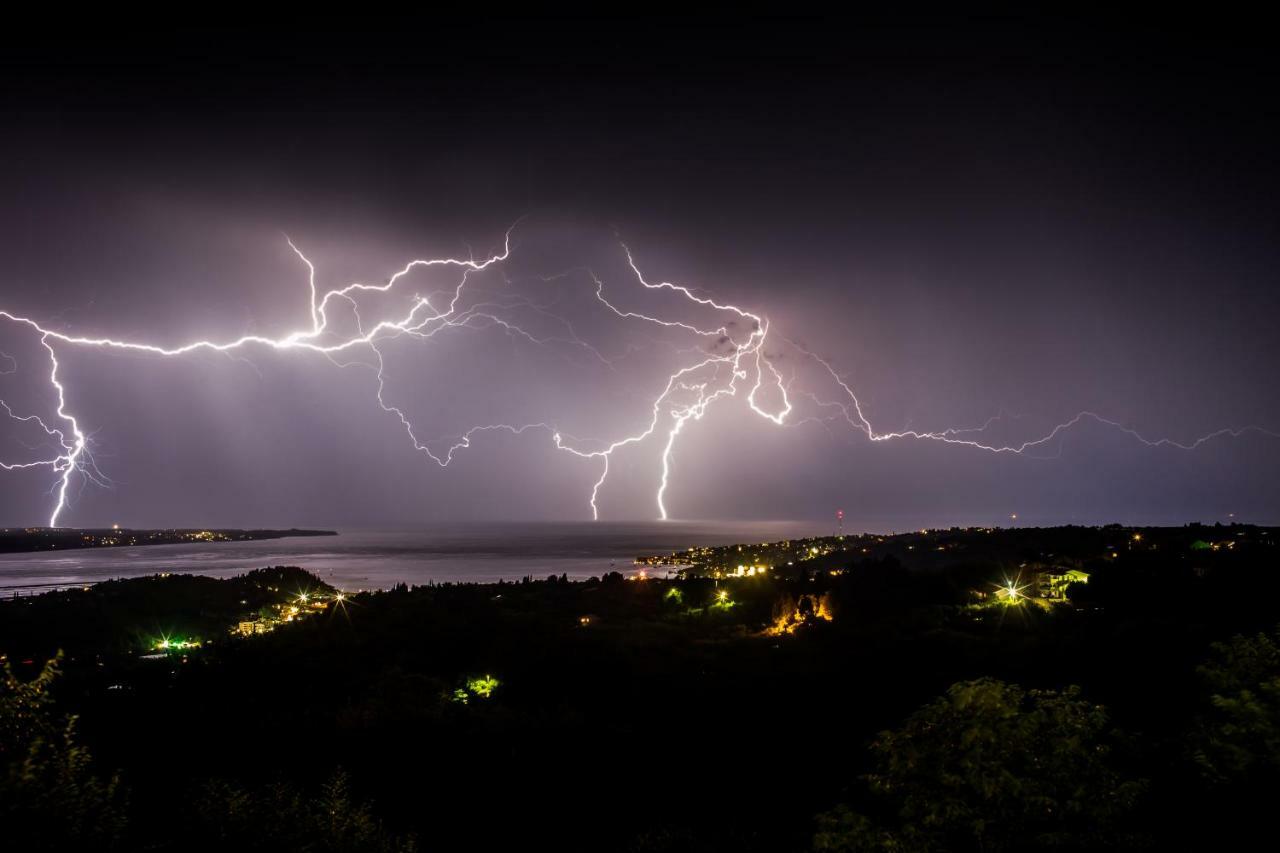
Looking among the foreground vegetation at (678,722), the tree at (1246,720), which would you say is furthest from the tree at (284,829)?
the tree at (1246,720)

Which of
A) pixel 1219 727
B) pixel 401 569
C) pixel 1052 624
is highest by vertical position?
pixel 1219 727

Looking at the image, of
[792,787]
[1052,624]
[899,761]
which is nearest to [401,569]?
[1052,624]

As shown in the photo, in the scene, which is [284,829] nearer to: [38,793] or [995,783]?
[38,793]

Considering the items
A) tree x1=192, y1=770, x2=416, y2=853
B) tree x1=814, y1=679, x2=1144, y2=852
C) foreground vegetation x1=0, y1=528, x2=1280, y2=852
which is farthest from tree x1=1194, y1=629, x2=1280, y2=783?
tree x1=192, y1=770, x2=416, y2=853

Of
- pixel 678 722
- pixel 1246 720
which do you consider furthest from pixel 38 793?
pixel 1246 720

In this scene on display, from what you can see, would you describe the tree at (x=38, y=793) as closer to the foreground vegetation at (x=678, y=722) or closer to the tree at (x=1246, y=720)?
the foreground vegetation at (x=678, y=722)

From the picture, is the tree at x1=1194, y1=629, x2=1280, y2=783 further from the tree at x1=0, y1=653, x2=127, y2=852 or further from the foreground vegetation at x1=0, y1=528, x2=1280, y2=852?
the tree at x1=0, y1=653, x2=127, y2=852

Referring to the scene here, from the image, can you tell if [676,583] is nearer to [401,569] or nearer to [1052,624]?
[1052,624]
